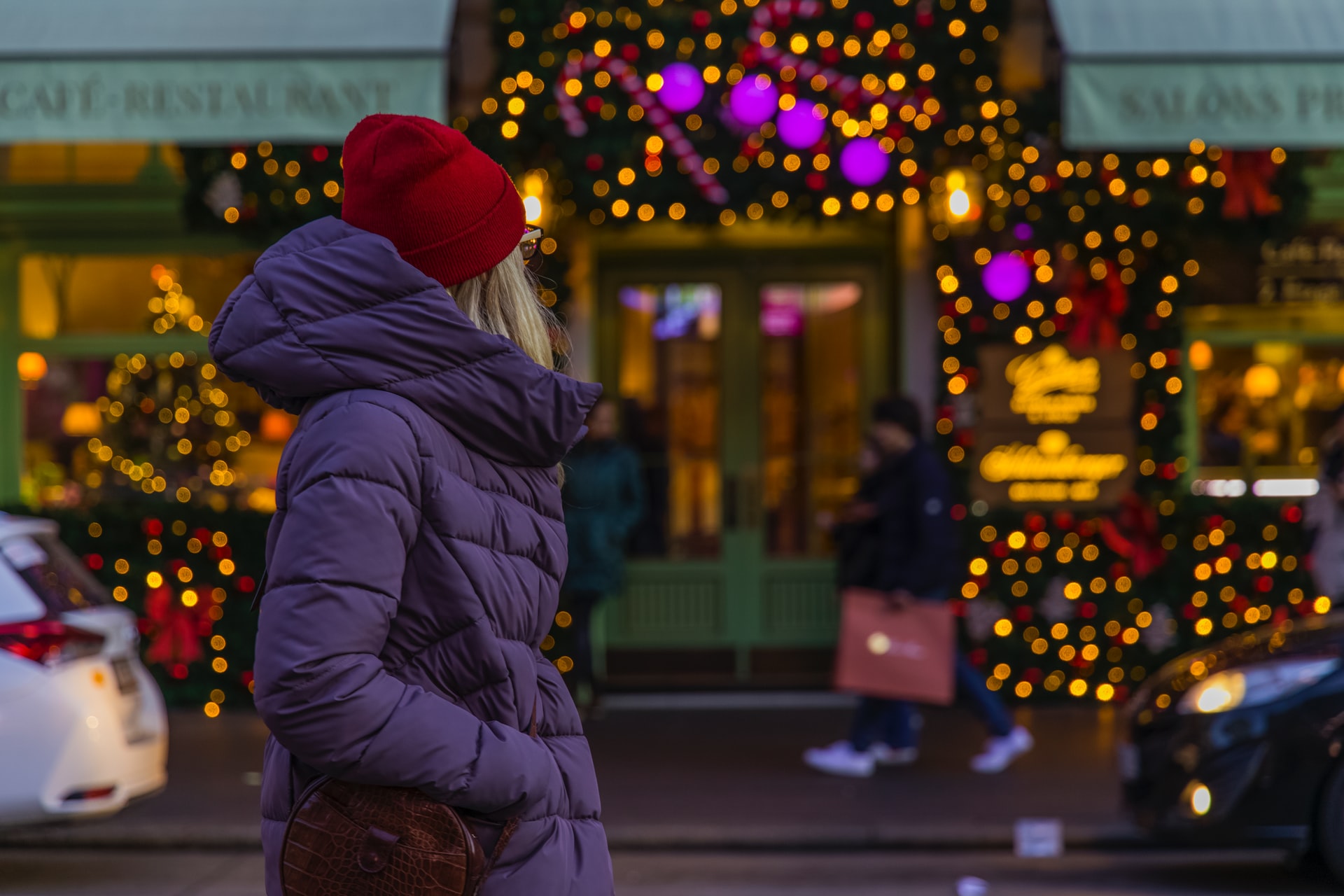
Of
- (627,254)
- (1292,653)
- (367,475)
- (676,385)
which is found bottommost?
(1292,653)

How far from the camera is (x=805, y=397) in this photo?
10812mm

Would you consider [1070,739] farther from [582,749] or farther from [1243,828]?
[582,749]

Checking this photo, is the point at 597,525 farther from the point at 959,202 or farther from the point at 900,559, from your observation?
the point at 959,202

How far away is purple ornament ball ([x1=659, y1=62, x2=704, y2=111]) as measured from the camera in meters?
9.38

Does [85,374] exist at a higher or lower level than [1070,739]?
higher

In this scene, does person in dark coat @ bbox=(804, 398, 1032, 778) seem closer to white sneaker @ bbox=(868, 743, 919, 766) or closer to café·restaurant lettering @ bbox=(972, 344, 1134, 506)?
white sneaker @ bbox=(868, 743, 919, 766)

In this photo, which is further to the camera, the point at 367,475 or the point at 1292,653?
the point at 1292,653

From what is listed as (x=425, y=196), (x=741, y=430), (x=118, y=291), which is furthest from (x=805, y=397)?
(x=425, y=196)

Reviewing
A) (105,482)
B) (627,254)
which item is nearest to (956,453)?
(627,254)

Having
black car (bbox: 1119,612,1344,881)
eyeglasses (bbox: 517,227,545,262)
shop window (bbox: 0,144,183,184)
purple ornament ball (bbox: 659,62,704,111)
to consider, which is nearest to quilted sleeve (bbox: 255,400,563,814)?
eyeglasses (bbox: 517,227,545,262)

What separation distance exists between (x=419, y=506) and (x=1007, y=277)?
27.7 ft

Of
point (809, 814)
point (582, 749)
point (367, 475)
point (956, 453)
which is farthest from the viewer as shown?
point (956, 453)

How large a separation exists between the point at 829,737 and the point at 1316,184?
481 cm

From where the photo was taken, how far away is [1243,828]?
5828 mm
